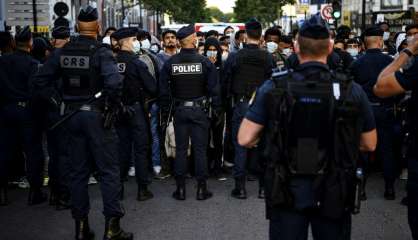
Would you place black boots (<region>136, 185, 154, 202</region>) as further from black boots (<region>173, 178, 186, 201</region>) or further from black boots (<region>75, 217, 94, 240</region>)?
black boots (<region>75, 217, 94, 240</region>)

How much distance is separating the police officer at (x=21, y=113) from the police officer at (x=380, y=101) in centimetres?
393

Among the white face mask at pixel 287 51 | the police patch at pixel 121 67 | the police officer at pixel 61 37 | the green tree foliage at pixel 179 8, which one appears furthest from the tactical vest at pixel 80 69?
the green tree foliage at pixel 179 8

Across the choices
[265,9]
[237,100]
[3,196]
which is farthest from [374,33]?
[265,9]

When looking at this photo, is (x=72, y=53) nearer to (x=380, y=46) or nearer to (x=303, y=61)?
(x=303, y=61)

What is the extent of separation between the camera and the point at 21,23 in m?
19.9

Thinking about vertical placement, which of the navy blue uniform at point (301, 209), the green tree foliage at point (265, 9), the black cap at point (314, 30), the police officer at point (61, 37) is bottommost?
the navy blue uniform at point (301, 209)

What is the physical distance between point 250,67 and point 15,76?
2.85 m

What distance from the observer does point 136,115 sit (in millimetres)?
7719

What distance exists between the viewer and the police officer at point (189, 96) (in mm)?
7715

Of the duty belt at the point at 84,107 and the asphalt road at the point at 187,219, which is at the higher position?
the duty belt at the point at 84,107

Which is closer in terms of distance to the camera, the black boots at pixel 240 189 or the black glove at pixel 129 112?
the black glove at pixel 129 112

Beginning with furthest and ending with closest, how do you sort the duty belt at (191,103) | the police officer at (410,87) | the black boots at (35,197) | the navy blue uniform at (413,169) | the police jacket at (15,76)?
1. the duty belt at (191,103)
2. the black boots at (35,197)
3. the police jacket at (15,76)
4. the navy blue uniform at (413,169)
5. the police officer at (410,87)

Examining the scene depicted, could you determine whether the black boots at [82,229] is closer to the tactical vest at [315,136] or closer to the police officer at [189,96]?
the police officer at [189,96]

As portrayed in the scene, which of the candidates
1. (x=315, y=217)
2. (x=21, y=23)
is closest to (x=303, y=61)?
(x=315, y=217)
